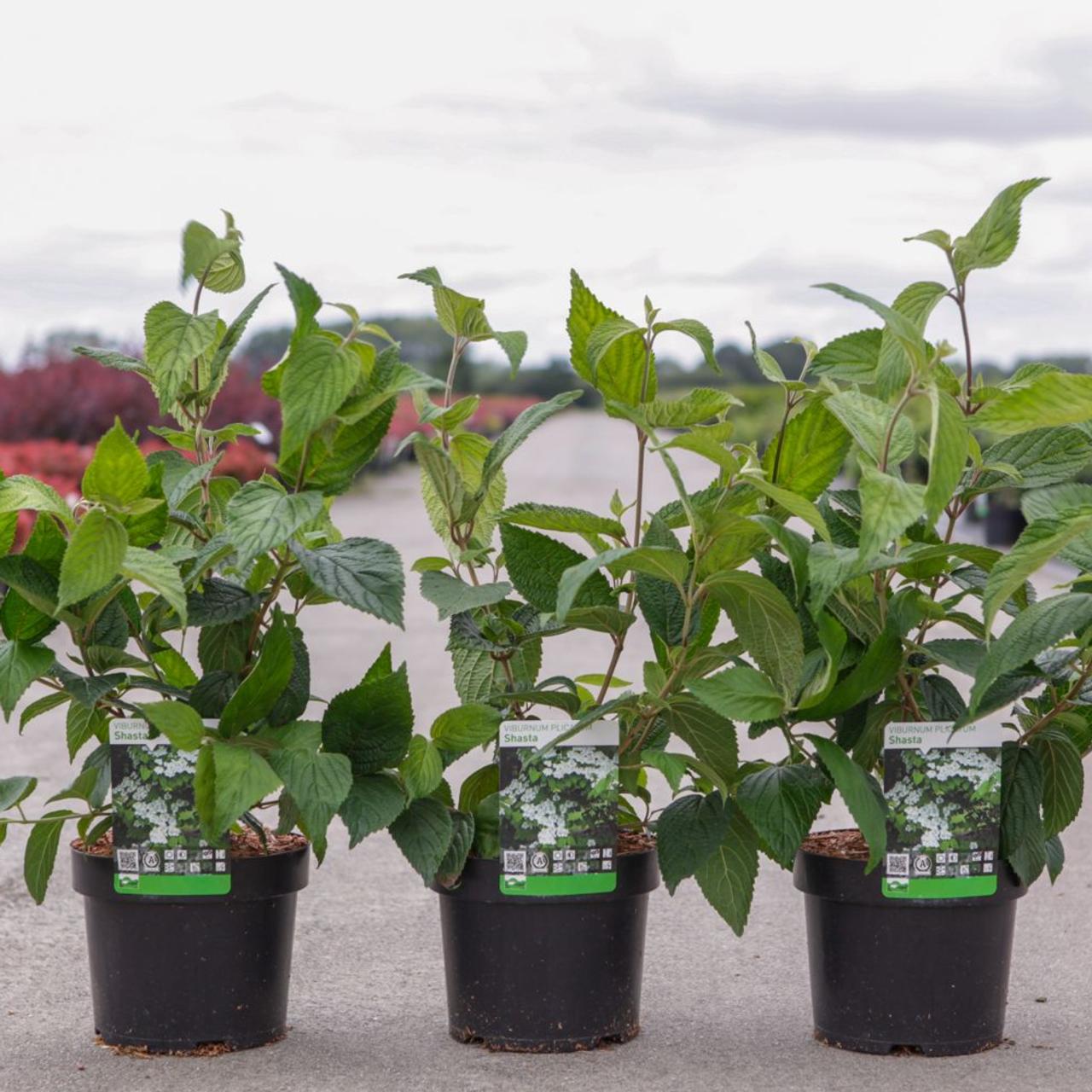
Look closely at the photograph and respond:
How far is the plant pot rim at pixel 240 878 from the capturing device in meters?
2.08

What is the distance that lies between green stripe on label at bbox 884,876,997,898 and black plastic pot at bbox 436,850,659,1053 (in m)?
0.31

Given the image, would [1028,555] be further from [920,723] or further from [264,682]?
[264,682]

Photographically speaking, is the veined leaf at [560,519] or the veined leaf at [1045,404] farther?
the veined leaf at [560,519]

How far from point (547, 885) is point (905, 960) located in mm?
469

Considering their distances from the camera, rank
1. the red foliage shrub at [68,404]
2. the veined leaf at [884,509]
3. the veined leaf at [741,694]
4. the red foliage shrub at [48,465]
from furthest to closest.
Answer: the red foliage shrub at [68,404] < the red foliage shrub at [48,465] < the veined leaf at [741,694] < the veined leaf at [884,509]

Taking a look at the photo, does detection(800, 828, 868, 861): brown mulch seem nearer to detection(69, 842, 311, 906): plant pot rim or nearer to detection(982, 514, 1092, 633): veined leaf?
detection(982, 514, 1092, 633): veined leaf

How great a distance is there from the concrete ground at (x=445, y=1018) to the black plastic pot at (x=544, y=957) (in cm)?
4

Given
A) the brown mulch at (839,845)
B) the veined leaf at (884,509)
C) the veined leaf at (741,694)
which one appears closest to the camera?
the veined leaf at (884,509)

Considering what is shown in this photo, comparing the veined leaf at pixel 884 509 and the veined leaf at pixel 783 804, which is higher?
the veined leaf at pixel 884 509

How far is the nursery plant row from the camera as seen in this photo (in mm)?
1940

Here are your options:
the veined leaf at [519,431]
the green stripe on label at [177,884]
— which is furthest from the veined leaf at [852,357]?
the green stripe on label at [177,884]

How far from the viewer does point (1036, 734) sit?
212cm

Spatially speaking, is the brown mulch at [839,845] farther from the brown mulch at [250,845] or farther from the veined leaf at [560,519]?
the brown mulch at [250,845]

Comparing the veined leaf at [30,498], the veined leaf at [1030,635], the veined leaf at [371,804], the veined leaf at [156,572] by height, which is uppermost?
the veined leaf at [30,498]
